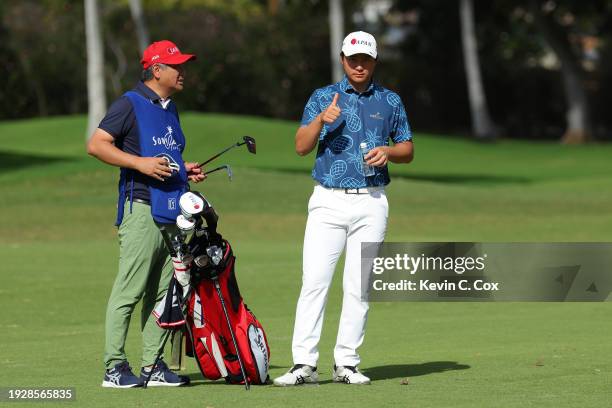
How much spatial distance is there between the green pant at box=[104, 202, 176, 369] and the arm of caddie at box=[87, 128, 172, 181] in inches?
12.0

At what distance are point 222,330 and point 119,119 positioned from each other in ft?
4.86

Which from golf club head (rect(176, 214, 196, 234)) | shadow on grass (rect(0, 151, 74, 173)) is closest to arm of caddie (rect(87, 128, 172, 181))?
golf club head (rect(176, 214, 196, 234))

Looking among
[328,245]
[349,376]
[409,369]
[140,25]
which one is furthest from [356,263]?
[140,25]

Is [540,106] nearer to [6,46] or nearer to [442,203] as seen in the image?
[6,46]

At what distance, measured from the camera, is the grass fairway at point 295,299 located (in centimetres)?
917

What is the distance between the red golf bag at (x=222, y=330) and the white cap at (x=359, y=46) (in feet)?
4.76

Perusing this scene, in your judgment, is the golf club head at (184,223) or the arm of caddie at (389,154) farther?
the arm of caddie at (389,154)

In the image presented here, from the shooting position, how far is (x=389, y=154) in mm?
9398

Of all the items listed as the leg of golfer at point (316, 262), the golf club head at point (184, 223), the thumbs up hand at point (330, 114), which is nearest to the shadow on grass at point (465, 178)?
the leg of golfer at point (316, 262)

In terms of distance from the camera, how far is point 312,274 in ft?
31.2

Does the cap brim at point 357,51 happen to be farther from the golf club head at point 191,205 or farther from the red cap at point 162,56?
the golf club head at point 191,205

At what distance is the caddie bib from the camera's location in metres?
9.34

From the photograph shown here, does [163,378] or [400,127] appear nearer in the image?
[163,378]

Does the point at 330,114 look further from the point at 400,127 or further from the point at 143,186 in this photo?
the point at 143,186
